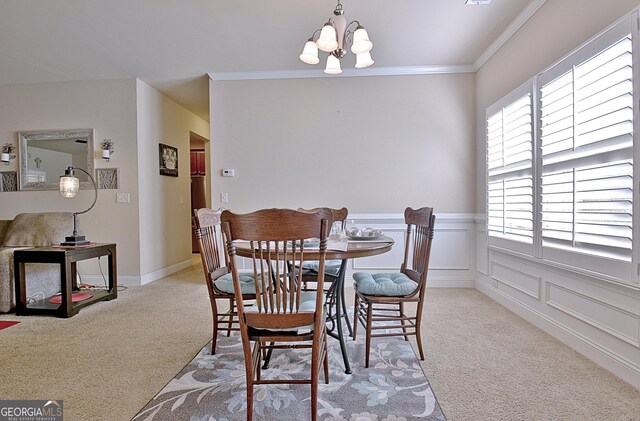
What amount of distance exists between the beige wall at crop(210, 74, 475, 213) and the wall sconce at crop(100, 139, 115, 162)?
1344 mm

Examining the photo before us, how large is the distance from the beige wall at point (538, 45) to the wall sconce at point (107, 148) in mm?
4625

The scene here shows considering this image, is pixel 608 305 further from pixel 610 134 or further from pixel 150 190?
pixel 150 190

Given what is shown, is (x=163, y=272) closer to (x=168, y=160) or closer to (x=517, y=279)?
(x=168, y=160)

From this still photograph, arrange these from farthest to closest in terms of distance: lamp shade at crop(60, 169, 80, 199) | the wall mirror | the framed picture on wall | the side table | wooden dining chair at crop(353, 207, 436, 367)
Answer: the framed picture on wall, the wall mirror, lamp shade at crop(60, 169, 80, 199), the side table, wooden dining chair at crop(353, 207, 436, 367)

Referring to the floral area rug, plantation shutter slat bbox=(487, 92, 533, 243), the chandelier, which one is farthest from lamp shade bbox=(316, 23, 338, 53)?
the floral area rug

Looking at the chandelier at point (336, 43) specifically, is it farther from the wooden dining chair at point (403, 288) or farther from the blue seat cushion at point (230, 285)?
the blue seat cushion at point (230, 285)

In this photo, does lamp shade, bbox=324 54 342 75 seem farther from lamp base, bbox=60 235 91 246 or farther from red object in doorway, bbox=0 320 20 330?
red object in doorway, bbox=0 320 20 330

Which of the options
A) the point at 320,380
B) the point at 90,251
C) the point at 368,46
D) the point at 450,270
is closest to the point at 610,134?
the point at 368,46

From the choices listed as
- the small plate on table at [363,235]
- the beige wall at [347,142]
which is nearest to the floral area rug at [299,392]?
the small plate on table at [363,235]

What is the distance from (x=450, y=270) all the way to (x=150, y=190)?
4.12m

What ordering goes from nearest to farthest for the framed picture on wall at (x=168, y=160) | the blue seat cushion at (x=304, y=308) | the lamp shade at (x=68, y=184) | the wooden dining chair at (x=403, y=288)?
1. the blue seat cushion at (x=304, y=308)
2. the wooden dining chair at (x=403, y=288)
3. the lamp shade at (x=68, y=184)
4. the framed picture on wall at (x=168, y=160)

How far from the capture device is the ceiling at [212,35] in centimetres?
282

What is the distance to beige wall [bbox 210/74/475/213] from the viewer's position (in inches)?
162

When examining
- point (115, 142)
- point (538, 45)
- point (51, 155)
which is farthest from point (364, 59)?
point (51, 155)
